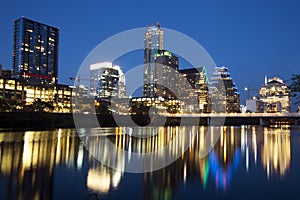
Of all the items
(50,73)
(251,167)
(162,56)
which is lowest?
(251,167)

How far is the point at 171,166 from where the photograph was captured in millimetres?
14219

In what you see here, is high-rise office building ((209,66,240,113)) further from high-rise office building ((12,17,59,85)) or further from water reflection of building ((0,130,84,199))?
water reflection of building ((0,130,84,199))

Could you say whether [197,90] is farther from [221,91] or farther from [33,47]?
[33,47]

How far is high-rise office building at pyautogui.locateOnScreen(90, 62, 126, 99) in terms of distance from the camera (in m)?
168

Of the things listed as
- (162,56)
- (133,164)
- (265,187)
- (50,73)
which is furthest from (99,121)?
(50,73)

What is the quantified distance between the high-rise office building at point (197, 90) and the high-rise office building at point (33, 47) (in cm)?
7703

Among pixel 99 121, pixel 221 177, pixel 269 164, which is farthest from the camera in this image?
pixel 99 121

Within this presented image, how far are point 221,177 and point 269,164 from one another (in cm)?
497

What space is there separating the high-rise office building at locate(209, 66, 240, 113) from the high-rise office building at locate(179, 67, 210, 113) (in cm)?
417

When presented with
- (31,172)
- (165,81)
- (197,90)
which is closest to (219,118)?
(197,90)

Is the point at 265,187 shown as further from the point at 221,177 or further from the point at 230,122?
the point at 230,122

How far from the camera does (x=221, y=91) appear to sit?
16512cm

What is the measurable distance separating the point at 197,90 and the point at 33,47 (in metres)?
105

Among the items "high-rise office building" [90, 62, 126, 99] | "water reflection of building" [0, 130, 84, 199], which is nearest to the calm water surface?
"water reflection of building" [0, 130, 84, 199]
